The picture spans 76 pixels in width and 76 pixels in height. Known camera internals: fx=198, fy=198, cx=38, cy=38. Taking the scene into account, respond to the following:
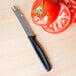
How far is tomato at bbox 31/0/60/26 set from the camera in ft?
2.43

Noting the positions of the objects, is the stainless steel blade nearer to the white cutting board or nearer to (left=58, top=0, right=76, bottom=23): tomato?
the white cutting board

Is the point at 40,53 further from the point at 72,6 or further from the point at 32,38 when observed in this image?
the point at 72,6

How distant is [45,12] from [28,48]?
0.16 metres

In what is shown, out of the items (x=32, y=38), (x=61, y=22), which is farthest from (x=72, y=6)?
(x=32, y=38)

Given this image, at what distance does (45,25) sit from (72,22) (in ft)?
0.35

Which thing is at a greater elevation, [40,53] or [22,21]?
[22,21]

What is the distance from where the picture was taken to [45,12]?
0.75 m

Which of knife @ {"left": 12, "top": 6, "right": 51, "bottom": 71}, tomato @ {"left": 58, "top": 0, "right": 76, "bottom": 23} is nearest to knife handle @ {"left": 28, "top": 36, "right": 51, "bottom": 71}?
knife @ {"left": 12, "top": 6, "right": 51, "bottom": 71}

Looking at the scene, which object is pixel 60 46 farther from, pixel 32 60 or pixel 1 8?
pixel 1 8

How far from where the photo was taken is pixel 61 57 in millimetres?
764

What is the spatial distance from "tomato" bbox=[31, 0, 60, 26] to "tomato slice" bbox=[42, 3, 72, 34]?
2cm

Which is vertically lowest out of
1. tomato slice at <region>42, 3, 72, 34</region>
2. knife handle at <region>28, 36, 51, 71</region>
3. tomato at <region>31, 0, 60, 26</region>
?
knife handle at <region>28, 36, 51, 71</region>

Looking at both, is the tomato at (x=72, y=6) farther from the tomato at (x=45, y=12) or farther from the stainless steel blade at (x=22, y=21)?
the stainless steel blade at (x=22, y=21)

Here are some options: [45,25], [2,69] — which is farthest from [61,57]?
[2,69]
